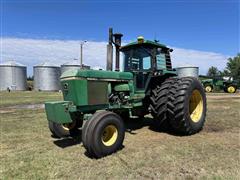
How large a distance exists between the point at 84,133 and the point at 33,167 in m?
1.06

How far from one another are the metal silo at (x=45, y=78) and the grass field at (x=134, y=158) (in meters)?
34.3

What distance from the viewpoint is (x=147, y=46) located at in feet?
22.7

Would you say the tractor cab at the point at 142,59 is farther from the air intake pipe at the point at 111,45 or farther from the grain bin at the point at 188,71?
the grain bin at the point at 188,71

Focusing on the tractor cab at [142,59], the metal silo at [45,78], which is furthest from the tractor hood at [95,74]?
the metal silo at [45,78]

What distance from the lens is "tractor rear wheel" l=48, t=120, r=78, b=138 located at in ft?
20.0

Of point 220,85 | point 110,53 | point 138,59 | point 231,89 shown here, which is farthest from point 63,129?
point 231,89

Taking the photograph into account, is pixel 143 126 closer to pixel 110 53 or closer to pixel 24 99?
pixel 110 53

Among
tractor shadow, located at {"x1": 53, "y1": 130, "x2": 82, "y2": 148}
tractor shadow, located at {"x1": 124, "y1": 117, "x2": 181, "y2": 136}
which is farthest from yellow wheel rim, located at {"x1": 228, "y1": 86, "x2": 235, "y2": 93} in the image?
tractor shadow, located at {"x1": 53, "y1": 130, "x2": 82, "y2": 148}

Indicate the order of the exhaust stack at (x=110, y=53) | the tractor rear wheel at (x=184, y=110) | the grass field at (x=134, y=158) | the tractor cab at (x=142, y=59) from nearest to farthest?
the grass field at (x=134, y=158), the tractor rear wheel at (x=184, y=110), the exhaust stack at (x=110, y=53), the tractor cab at (x=142, y=59)

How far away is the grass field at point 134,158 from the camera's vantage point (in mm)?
3963

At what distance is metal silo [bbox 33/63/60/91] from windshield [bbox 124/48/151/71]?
34357 mm

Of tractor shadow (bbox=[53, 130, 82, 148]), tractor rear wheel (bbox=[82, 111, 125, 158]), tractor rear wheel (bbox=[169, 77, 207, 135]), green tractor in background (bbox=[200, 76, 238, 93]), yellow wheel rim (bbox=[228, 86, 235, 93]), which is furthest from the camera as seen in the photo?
green tractor in background (bbox=[200, 76, 238, 93])

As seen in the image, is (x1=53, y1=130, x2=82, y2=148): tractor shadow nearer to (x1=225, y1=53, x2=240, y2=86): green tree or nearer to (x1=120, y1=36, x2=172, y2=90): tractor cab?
(x1=120, y1=36, x2=172, y2=90): tractor cab

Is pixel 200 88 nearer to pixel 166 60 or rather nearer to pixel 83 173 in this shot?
pixel 166 60
